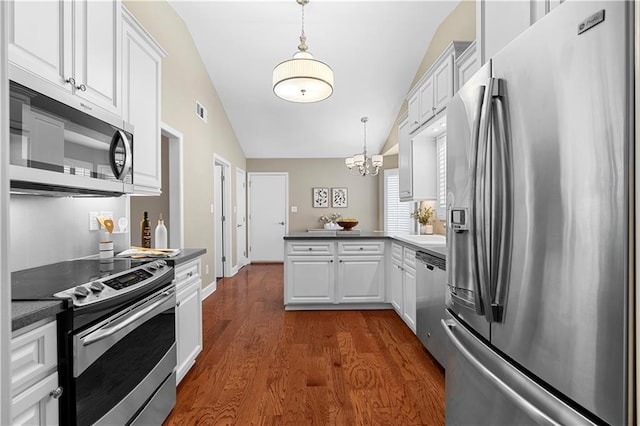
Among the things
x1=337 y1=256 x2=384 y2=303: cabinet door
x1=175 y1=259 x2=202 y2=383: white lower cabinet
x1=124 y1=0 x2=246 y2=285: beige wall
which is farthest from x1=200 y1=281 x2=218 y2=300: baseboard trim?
x1=175 y1=259 x2=202 y2=383: white lower cabinet

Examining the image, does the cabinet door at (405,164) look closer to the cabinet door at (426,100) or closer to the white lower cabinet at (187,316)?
the cabinet door at (426,100)

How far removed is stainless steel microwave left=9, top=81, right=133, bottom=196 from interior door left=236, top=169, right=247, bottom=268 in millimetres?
4918

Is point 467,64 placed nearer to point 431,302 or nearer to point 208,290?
point 431,302

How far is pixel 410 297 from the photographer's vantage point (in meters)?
3.14

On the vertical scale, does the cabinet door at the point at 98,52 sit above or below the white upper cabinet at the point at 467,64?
below

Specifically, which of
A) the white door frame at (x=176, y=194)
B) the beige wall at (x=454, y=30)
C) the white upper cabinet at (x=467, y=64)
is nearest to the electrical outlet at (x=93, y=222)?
the white door frame at (x=176, y=194)

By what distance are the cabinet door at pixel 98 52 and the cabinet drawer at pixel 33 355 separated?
109 cm

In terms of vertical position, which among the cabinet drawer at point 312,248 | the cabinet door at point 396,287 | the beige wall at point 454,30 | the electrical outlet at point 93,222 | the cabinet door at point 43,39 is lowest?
the cabinet door at point 396,287

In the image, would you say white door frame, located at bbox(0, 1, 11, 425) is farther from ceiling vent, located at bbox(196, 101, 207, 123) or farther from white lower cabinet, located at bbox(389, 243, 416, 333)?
ceiling vent, located at bbox(196, 101, 207, 123)

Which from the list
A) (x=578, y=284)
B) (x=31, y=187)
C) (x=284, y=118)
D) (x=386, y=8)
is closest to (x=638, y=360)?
(x=578, y=284)

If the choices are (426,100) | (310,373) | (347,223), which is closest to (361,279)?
(347,223)

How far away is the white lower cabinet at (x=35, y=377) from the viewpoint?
960 millimetres

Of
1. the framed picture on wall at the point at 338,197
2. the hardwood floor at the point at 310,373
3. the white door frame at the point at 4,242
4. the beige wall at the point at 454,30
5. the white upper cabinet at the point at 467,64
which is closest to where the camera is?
the white door frame at the point at 4,242

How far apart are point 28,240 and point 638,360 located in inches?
92.1
